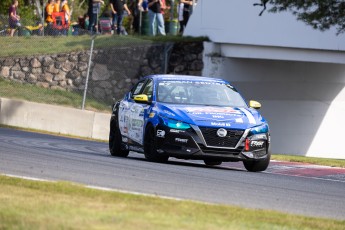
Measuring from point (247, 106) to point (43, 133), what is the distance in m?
A: 10.7

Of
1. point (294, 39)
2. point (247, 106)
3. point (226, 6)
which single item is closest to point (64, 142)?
point (247, 106)

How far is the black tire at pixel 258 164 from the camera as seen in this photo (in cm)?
1716

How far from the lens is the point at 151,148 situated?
55.9ft

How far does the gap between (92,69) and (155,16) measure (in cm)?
467

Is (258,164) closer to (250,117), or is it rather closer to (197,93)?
(250,117)

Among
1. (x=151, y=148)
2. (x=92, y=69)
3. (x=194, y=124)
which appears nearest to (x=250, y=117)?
(x=194, y=124)

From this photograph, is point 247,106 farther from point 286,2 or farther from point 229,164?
point 286,2

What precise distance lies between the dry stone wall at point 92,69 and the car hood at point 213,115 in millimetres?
14448

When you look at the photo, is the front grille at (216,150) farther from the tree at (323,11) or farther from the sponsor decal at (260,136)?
the tree at (323,11)

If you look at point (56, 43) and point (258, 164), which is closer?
point (258, 164)

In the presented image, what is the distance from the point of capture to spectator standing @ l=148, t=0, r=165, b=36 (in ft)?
115

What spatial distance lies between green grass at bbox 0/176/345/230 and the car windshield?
20.1ft

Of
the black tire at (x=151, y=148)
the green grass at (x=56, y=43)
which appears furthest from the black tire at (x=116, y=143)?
the green grass at (x=56, y=43)

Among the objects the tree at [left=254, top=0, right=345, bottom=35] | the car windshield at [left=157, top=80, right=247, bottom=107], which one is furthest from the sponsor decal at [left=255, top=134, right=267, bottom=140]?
the tree at [left=254, top=0, right=345, bottom=35]
